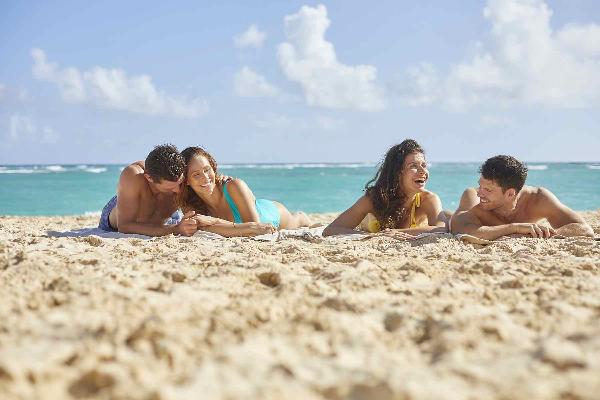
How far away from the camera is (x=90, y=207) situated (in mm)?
15531

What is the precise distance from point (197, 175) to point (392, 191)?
1.95 metres

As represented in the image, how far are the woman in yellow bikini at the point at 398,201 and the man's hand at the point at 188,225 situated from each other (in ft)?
4.15

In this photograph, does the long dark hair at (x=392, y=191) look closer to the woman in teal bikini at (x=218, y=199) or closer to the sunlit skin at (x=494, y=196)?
the sunlit skin at (x=494, y=196)

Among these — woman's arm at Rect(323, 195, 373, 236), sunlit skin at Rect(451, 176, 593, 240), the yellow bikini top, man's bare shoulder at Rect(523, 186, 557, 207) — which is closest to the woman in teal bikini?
woman's arm at Rect(323, 195, 373, 236)

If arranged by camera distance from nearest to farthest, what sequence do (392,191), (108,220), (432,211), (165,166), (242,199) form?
(165,166) < (242,199) < (392,191) < (432,211) < (108,220)

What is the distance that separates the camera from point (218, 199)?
5.82m

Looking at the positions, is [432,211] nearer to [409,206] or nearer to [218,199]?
[409,206]

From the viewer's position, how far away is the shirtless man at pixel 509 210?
5039 millimetres

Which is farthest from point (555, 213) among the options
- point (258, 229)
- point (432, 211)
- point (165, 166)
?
point (165, 166)

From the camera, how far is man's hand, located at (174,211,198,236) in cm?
537

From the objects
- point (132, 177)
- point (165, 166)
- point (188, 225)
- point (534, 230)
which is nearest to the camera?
point (534, 230)

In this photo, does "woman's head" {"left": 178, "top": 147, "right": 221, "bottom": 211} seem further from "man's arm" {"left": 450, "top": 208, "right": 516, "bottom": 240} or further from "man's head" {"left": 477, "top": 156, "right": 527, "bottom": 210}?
"man's head" {"left": 477, "top": 156, "right": 527, "bottom": 210}

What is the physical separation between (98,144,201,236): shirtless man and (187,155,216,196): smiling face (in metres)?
0.12

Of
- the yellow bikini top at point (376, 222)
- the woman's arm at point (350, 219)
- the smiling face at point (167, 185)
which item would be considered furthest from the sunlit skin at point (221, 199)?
the yellow bikini top at point (376, 222)
